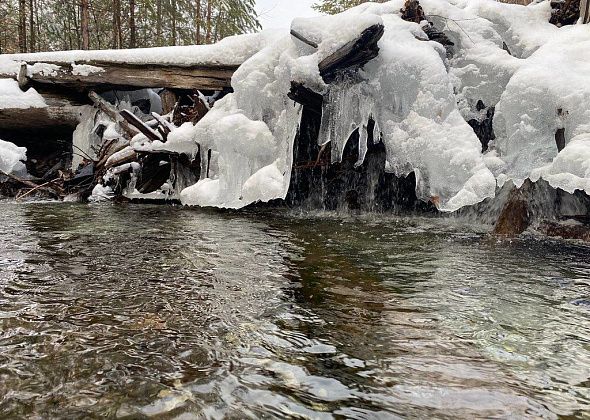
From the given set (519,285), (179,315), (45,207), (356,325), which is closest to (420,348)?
(356,325)

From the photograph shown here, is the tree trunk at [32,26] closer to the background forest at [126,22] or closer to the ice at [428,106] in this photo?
the background forest at [126,22]

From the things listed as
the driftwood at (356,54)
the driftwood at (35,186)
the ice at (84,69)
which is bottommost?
the driftwood at (35,186)

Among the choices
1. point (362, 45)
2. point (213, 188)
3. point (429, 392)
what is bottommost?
point (429, 392)

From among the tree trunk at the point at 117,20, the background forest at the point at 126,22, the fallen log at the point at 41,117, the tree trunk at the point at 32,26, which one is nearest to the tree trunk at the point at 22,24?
the background forest at the point at 126,22

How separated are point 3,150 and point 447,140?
7812mm

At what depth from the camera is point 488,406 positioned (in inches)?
46.1

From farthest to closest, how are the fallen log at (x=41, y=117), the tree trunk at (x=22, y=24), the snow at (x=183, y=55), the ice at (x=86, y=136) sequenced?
1. the tree trunk at (x=22, y=24)
2. the ice at (x=86, y=136)
3. the fallen log at (x=41, y=117)
4. the snow at (x=183, y=55)

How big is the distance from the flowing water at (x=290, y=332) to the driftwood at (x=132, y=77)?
167 inches

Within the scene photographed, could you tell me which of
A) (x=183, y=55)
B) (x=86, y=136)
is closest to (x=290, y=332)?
(x=183, y=55)

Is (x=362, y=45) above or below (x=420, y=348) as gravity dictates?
above

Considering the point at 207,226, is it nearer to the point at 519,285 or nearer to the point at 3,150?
the point at 519,285

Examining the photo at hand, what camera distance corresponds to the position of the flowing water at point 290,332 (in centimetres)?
119

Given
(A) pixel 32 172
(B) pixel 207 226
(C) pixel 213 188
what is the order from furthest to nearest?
(A) pixel 32 172 < (C) pixel 213 188 < (B) pixel 207 226

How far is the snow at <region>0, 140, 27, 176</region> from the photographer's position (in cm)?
800
